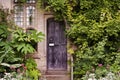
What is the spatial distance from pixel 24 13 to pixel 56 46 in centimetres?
170

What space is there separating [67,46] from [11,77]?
282cm

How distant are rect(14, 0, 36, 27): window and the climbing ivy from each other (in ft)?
2.04

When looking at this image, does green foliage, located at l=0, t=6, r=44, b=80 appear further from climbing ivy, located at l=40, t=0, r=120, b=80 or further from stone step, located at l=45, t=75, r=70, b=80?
climbing ivy, located at l=40, t=0, r=120, b=80

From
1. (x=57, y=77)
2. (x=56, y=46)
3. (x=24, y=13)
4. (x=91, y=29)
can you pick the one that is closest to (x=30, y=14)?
(x=24, y=13)

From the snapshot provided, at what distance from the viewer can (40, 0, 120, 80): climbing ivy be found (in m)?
11.9

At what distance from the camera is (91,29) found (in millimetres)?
11969

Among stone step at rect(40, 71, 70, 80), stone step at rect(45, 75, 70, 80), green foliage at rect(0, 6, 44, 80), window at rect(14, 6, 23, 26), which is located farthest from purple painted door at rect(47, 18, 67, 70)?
window at rect(14, 6, 23, 26)

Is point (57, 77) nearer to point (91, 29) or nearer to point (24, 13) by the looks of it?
point (91, 29)

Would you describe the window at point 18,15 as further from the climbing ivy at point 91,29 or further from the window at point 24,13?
the climbing ivy at point 91,29

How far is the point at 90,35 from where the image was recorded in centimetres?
1195

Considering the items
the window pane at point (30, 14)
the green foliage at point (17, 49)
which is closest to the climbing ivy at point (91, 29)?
the window pane at point (30, 14)

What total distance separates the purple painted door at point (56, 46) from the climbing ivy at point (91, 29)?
1.58 feet

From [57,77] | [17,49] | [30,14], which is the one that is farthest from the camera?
[30,14]

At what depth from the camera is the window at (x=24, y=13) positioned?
12812 mm
